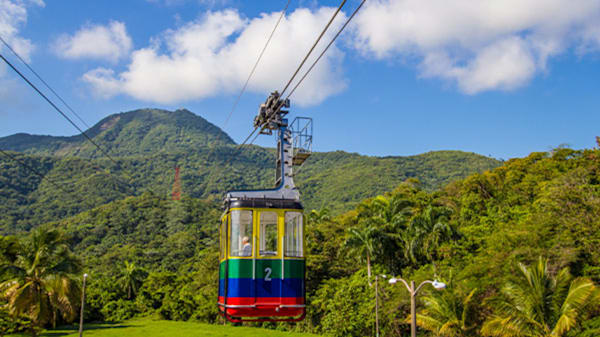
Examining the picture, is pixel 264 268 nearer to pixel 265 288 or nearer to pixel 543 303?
pixel 265 288

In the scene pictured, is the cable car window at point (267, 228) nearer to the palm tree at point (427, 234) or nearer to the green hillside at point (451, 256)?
the green hillside at point (451, 256)

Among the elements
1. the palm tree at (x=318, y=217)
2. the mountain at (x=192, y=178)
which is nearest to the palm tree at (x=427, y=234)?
the palm tree at (x=318, y=217)

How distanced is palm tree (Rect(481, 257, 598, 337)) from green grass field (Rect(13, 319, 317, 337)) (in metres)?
20.6

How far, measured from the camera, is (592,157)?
1453 inches

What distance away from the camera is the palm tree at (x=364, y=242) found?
123ft

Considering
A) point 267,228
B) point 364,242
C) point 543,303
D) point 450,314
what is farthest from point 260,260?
point 364,242

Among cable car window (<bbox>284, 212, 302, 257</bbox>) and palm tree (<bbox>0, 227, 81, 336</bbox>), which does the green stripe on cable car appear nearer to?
cable car window (<bbox>284, 212, 302, 257</bbox>)

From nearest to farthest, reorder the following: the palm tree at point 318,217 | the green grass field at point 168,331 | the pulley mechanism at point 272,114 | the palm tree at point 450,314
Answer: the pulley mechanism at point 272,114, the palm tree at point 450,314, the green grass field at point 168,331, the palm tree at point 318,217

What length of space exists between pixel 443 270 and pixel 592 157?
1497 centimetres

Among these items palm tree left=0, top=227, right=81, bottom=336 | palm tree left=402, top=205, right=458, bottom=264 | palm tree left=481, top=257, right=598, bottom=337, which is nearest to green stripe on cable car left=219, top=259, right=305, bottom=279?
palm tree left=481, top=257, right=598, bottom=337

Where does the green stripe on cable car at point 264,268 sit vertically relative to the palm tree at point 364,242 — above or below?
below

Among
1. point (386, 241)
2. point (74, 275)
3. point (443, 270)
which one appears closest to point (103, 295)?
point (74, 275)

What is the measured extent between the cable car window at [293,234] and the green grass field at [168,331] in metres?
30.6

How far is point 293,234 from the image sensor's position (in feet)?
38.1
